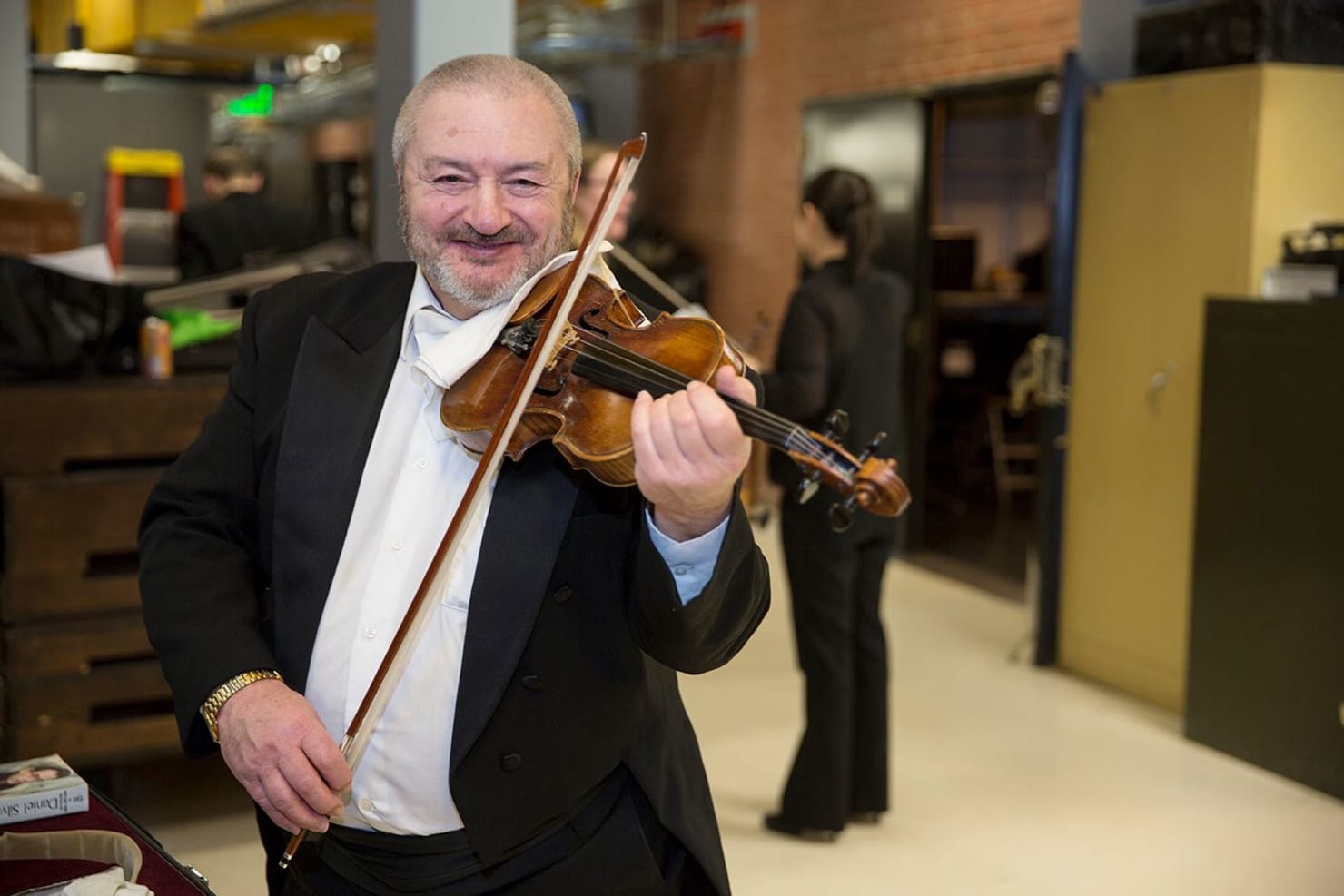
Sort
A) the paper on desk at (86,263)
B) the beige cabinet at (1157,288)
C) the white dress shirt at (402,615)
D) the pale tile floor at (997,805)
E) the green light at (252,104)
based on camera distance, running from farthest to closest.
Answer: the green light at (252,104) < the beige cabinet at (1157,288) < the paper on desk at (86,263) < the pale tile floor at (997,805) < the white dress shirt at (402,615)

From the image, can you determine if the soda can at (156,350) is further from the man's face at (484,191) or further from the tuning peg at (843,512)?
the tuning peg at (843,512)

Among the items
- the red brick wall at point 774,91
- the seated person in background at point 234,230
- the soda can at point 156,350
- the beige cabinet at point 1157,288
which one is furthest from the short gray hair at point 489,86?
the red brick wall at point 774,91

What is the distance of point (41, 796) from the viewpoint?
1708mm

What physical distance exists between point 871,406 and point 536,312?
2.60 metres

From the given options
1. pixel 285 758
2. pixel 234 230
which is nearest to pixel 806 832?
pixel 285 758

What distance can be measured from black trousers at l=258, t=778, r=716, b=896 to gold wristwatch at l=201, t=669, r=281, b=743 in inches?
9.6

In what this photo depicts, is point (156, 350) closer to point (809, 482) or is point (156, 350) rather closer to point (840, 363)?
point (840, 363)

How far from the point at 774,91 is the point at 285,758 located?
8.23 metres

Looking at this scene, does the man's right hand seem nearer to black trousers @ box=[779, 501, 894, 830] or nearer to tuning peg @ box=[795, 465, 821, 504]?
tuning peg @ box=[795, 465, 821, 504]

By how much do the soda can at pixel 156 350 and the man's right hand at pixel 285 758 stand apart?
257cm

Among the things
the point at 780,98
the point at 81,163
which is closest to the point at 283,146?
the point at 81,163

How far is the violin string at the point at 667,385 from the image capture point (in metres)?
1.51

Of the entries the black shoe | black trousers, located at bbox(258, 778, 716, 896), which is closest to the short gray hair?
black trousers, located at bbox(258, 778, 716, 896)

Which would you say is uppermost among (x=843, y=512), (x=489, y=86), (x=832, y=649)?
(x=489, y=86)
